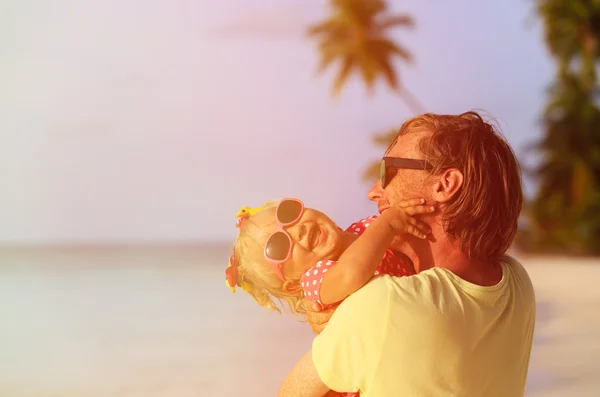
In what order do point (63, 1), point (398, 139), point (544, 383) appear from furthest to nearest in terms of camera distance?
point (63, 1)
point (544, 383)
point (398, 139)

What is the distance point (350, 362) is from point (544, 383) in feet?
14.7

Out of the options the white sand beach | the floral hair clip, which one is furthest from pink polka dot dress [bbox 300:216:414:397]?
the white sand beach

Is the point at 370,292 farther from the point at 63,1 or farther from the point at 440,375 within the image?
the point at 63,1

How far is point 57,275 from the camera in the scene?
65.3ft

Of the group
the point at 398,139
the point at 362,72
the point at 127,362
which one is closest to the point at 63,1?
the point at 362,72

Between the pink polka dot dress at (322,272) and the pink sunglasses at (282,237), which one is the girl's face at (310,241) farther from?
the pink polka dot dress at (322,272)

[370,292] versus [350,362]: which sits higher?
[370,292]

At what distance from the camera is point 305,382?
1.62m

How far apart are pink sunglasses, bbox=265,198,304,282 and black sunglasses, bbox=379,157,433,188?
314 millimetres

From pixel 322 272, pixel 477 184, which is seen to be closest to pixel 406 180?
pixel 477 184

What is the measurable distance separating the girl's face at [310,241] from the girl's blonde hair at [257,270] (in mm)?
77

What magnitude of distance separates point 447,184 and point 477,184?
0.20 ft

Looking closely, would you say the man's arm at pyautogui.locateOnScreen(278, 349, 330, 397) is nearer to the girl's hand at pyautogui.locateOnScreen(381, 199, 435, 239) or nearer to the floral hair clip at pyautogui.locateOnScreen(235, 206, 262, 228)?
the girl's hand at pyautogui.locateOnScreen(381, 199, 435, 239)

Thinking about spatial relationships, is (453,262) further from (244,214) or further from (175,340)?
(175,340)
